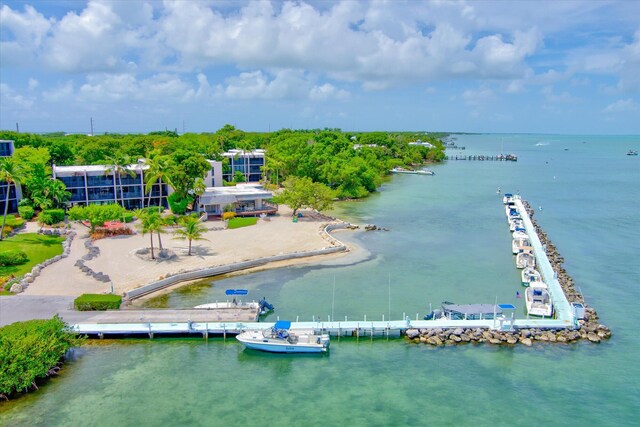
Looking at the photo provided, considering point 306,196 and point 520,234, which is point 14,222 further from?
point 520,234

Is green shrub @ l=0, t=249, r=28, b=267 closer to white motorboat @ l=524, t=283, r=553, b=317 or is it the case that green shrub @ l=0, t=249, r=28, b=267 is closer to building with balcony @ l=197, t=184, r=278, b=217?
building with balcony @ l=197, t=184, r=278, b=217

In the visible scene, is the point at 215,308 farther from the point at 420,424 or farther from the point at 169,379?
the point at 420,424

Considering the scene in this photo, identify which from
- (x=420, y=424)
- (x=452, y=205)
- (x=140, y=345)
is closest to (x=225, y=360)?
(x=140, y=345)

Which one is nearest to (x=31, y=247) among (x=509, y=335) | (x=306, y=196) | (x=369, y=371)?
(x=306, y=196)

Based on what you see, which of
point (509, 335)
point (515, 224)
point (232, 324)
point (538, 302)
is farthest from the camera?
point (515, 224)

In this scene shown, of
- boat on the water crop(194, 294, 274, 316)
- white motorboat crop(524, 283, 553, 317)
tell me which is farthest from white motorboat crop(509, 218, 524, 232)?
boat on the water crop(194, 294, 274, 316)

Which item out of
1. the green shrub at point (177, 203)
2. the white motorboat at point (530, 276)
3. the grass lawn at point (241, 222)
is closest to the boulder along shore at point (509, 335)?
the white motorboat at point (530, 276)
